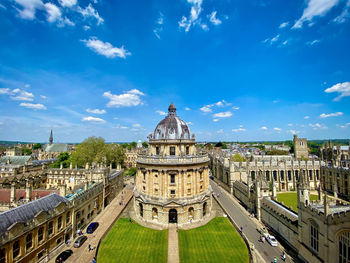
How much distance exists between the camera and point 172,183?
3759 cm

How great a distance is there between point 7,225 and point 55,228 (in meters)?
8.07

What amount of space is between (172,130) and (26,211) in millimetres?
27905

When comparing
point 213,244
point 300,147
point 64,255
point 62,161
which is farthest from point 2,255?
point 300,147

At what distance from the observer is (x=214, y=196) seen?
181 feet

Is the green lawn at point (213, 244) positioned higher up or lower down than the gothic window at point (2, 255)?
lower down

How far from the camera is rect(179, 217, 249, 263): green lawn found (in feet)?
88.2

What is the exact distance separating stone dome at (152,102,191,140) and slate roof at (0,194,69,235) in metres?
21.8

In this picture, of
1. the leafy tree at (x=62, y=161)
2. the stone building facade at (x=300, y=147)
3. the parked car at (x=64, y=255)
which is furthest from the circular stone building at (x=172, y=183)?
the stone building facade at (x=300, y=147)

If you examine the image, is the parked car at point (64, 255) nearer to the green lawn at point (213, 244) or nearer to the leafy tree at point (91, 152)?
the green lawn at point (213, 244)

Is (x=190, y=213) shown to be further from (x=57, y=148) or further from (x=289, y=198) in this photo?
(x=57, y=148)

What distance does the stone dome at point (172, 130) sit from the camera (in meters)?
41.1

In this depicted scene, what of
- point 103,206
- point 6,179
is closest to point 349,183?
point 103,206

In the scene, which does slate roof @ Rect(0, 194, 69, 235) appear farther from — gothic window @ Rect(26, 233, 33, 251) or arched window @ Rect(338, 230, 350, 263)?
arched window @ Rect(338, 230, 350, 263)

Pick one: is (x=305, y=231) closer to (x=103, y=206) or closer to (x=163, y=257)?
(x=163, y=257)
